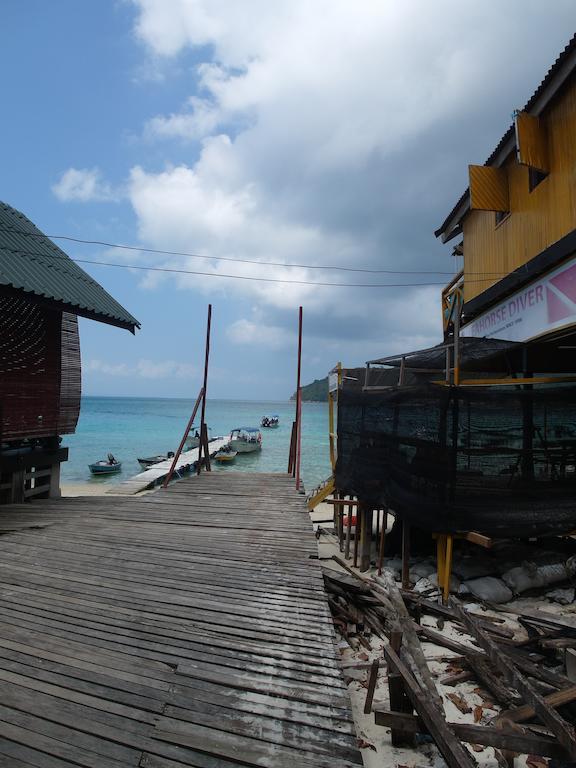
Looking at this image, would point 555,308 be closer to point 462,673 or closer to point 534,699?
point 462,673

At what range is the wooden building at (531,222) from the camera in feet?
27.3

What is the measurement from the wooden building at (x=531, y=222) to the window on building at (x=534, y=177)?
2 centimetres

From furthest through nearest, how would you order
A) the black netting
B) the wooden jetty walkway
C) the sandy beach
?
1. the sandy beach
2. the wooden jetty walkway
3. the black netting

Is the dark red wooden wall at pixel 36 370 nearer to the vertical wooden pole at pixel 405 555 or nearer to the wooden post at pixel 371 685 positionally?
the vertical wooden pole at pixel 405 555

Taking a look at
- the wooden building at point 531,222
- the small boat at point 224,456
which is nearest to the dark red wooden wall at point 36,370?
the wooden building at point 531,222

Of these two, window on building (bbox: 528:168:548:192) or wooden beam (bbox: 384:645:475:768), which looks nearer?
wooden beam (bbox: 384:645:475:768)

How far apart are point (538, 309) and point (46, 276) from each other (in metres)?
11.1

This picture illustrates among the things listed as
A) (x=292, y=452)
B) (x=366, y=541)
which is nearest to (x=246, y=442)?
(x=292, y=452)

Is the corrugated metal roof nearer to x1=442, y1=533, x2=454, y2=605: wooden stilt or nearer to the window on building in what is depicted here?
the window on building

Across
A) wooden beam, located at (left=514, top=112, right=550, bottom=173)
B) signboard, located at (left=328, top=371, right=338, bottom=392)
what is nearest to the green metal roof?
signboard, located at (left=328, top=371, right=338, bottom=392)

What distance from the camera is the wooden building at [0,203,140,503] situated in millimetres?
9352

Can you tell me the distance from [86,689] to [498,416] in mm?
6758

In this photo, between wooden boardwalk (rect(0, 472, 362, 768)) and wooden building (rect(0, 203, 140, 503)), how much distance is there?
13.4ft

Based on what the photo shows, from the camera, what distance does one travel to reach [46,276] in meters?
9.48
